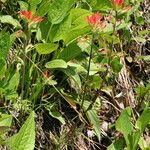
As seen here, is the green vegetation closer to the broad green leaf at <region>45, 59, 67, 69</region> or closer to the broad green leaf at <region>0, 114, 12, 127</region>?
the broad green leaf at <region>45, 59, 67, 69</region>

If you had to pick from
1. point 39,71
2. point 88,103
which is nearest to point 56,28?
point 39,71

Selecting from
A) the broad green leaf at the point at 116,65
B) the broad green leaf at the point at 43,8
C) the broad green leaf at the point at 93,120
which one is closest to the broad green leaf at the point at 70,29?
the broad green leaf at the point at 43,8

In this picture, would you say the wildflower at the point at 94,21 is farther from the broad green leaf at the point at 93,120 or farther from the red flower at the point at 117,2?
the broad green leaf at the point at 93,120

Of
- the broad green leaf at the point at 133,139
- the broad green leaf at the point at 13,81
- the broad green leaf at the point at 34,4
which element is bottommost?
the broad green leaf at the point at 133,139

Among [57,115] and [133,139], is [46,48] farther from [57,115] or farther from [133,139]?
[133,139]

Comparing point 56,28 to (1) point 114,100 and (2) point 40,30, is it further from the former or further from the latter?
(1) point 114,100

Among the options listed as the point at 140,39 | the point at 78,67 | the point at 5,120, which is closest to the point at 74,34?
the point at 78,67
